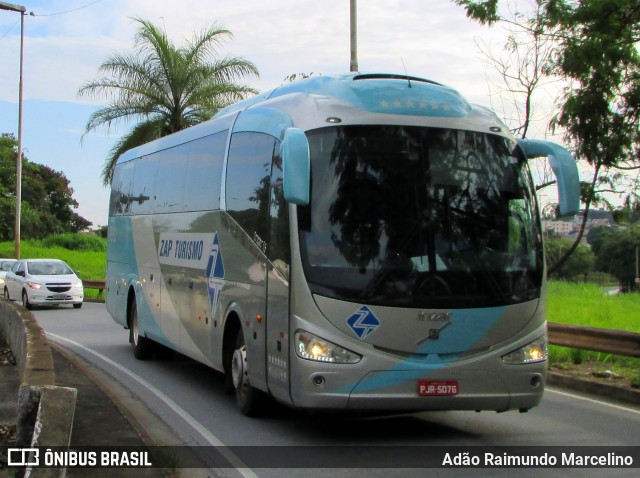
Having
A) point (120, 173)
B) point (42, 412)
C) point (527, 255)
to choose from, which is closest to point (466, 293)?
point (527, 255)

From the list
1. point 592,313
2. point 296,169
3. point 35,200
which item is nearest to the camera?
point 296,169

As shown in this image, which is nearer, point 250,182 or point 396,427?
point 396,427

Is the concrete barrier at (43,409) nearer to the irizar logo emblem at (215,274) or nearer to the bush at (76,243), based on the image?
the irizar logo emblem at (215,274)

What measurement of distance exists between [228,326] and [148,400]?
1575 mm

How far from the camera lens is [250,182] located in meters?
10.3

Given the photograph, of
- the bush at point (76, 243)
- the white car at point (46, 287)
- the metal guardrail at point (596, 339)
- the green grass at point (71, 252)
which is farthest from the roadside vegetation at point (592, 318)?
the bush at point (76, 243)

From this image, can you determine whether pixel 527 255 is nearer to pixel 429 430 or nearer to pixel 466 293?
pixel 466 293

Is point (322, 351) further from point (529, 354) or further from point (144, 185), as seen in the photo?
point (144, 185)

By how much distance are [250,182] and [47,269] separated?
21745 millimetres

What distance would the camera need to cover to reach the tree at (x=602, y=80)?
12005 millimetres

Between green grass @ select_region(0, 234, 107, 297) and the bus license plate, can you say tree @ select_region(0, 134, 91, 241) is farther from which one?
the bus license plate

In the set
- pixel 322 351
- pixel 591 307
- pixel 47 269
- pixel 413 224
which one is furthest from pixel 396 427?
pixel 47 269

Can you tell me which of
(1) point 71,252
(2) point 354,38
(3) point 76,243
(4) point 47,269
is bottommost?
(1) point 71,252

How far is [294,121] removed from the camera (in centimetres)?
931
